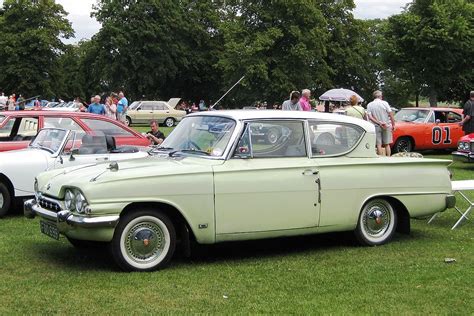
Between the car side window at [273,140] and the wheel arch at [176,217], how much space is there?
0.92 m

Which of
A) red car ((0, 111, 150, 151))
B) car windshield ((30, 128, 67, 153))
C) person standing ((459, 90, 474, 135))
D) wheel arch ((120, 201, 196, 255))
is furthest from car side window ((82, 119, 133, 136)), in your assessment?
person standing ((459, 90, 474, 135))

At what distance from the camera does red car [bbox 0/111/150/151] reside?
394 inches

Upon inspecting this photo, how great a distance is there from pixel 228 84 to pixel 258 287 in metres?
47.3

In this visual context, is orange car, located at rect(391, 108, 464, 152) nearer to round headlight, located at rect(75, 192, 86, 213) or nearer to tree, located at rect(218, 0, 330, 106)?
round headlight, located at rect(75, 192, 86, 213)

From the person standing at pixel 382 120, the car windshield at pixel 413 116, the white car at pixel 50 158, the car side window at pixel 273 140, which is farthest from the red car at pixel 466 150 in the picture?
the car side window at pixel 273 140

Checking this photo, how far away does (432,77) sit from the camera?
34.7 meters

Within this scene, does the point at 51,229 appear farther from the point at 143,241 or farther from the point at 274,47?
the point at 274,47

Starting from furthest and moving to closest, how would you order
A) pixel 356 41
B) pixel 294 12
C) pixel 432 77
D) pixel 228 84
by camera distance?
pixel 356 41, pixel 228 84, pixel 294 12, pixel 432 77

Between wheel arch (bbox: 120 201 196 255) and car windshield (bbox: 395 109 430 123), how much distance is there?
13.7m

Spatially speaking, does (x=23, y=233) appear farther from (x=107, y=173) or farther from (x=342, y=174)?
(x=342, y=174)

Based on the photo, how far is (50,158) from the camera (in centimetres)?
876

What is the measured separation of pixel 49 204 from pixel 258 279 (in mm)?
2254

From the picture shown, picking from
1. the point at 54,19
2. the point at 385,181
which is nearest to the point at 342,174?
the point at 385,181

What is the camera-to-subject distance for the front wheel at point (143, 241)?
5797 mm
